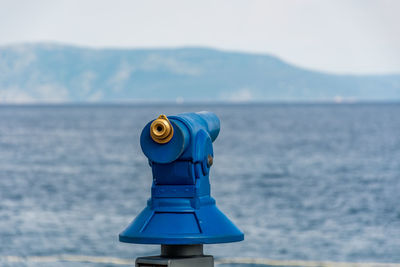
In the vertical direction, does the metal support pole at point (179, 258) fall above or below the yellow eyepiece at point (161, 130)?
below

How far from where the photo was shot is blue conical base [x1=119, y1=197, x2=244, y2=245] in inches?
143

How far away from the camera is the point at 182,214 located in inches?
145

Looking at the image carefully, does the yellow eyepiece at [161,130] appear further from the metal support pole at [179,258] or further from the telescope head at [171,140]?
the metal support pole at [179,258]

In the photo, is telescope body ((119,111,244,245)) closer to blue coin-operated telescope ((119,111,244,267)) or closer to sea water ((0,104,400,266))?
blue coin-operated telescope ((119,111,244,267))

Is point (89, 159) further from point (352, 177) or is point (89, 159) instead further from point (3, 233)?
point (3, 233)

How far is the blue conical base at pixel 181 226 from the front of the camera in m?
3.64

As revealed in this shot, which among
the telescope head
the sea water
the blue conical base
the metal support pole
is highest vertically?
the telescope head

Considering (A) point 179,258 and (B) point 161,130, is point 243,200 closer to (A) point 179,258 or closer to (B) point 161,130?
(A) point 179,258

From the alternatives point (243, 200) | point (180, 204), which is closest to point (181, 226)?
point (180, 204)

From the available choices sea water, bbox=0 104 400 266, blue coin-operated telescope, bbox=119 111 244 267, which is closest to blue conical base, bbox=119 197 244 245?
blue coin-operated telescope, bbox=119 111 244 267

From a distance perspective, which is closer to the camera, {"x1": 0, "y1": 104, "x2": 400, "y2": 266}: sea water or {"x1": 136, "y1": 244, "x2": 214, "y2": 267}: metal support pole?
{"x1": 136, "y1": 244, "x2": 214, "y2": 267}: metal support pole

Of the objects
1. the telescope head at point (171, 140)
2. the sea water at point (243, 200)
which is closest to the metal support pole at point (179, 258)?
the telescope head at point (171, 140)

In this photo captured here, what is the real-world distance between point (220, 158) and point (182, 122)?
195ft

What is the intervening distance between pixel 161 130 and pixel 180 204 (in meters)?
0.32
